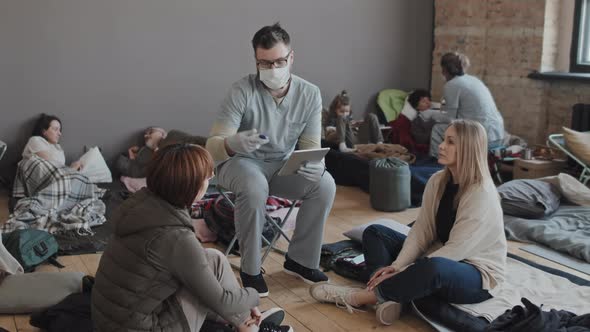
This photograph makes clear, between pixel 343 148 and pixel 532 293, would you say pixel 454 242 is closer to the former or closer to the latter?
pixel 532 293

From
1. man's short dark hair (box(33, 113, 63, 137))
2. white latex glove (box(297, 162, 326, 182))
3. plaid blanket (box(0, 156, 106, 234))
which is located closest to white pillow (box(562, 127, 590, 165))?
white latex glove (box(297, 162, 326, 182))

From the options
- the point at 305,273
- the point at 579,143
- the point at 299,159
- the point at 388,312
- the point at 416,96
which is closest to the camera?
the point at 388,312

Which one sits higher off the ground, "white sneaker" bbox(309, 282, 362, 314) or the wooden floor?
"white sneaker" bbox(309, 282, 362, 314)

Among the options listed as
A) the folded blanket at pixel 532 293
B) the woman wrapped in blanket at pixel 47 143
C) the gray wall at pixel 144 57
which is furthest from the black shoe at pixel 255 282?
the gray wall at pixel 144 57

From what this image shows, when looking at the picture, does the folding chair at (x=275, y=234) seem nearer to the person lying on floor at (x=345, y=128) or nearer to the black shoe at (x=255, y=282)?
the black shoe at (x=255, y=282)

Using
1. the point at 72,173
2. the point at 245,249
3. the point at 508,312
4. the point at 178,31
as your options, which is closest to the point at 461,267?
the point at 508,312

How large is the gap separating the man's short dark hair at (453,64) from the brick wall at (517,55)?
91 cm

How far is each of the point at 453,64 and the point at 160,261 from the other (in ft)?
13.4

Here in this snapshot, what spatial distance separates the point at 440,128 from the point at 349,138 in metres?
0.79

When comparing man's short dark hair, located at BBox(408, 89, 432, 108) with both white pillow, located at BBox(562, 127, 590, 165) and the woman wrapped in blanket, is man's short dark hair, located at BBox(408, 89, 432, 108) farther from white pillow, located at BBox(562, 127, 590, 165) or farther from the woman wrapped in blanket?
the woman wrapped in blanket

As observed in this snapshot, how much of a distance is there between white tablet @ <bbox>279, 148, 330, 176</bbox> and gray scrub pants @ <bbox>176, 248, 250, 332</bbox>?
958 millimetres

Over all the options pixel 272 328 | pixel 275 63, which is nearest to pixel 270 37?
pixel 275 63

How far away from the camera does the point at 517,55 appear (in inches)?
249

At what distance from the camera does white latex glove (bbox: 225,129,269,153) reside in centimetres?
320
